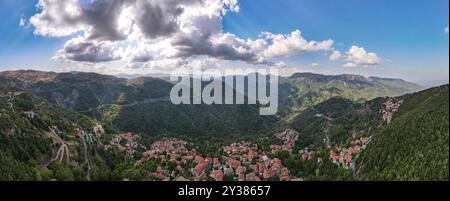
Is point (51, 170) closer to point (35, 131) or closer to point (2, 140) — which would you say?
point (2, 140)

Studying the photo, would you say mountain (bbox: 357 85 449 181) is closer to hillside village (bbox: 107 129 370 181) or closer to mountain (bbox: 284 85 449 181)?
mountain (bbox: 284 85 449 181)

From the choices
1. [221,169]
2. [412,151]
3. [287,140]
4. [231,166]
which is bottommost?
[287,140]

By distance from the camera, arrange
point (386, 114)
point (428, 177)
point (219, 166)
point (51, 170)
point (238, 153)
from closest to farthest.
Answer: point (428, 177) < point (51, 170) < point (219, 166) < point (238, 153) < point (386, 114)

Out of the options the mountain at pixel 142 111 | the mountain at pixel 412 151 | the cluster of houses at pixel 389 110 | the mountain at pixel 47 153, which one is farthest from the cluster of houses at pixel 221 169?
the mountain at pixel 142 111

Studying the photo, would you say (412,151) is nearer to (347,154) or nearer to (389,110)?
(347,154)

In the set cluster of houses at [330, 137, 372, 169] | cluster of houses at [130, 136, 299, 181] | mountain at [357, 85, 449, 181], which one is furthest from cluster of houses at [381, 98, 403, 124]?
cluster of houses at [130, 136, 299, 181]

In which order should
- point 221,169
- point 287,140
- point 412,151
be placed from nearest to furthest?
1. point 412,151
2. point 221,169
3. point 287,140

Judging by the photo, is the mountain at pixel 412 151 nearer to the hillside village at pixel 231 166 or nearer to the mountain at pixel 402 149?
the mountain at pixel 402 149

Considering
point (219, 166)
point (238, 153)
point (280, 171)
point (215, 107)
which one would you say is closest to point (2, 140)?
point (219, 166)

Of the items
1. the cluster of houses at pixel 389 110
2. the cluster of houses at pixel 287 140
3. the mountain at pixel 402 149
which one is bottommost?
the cluster of houses at pixel 287 140

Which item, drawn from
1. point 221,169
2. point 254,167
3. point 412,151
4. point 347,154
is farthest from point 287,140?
point 412,151

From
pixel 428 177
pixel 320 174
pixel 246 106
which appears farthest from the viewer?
pixel 246 106
